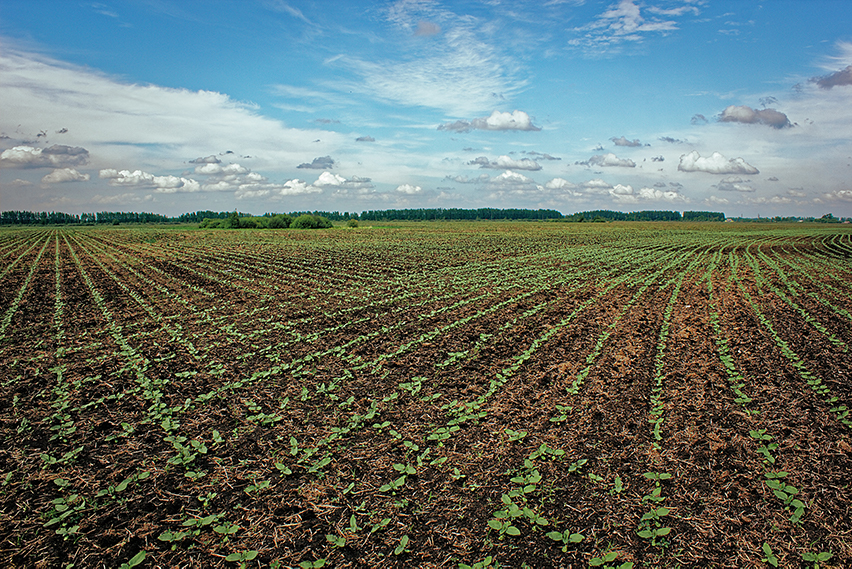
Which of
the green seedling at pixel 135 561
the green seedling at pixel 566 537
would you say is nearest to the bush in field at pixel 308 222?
the green seedling at pixel 135 561

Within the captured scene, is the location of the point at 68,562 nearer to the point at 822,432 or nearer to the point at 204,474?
the point at 204,474

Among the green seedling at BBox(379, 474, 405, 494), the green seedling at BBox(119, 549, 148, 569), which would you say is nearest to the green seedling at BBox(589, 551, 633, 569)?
the green seedling at BBox(379, 474, 405, 494)

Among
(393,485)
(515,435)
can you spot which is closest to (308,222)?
(515,435)

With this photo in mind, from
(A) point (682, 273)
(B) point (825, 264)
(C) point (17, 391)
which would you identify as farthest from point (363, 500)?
(B) point (825, 264)

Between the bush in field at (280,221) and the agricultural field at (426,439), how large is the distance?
83.9m

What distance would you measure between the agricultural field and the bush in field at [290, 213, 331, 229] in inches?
3151

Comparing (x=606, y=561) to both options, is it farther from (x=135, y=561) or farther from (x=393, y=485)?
(x=135, y=561)

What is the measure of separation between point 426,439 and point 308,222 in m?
90.4

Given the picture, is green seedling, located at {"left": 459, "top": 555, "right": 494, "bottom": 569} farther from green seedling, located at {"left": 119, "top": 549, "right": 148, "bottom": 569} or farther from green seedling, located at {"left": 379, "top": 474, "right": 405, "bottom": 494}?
green seedling, located at {"left": 119, "top": 549, "right": 148, "bottom": 569}

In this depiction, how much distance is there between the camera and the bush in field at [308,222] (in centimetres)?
9146

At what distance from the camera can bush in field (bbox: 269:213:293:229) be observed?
93.9 meters

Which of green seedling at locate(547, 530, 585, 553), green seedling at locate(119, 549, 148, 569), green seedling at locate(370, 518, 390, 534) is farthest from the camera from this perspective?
green seedling at locate(370, 518, 390, 534)

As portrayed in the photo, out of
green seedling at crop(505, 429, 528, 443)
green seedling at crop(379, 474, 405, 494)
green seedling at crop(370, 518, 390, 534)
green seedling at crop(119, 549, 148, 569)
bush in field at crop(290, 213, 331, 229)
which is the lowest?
green seedling at crop(119, 549, 148, 569)

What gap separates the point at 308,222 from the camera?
301 ft
